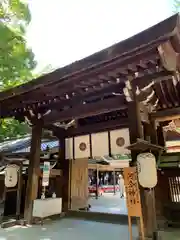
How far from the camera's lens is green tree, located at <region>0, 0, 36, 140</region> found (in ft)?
29.2

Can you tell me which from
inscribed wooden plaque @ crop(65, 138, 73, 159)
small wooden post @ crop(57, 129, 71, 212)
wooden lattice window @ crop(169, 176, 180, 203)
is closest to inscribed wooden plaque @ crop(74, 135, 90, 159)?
inscribed wooden plaque @ crop(65, 138, 73, 159)

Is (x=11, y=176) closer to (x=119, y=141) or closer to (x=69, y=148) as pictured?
(x=69, y=148)

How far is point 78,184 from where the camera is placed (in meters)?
8.11

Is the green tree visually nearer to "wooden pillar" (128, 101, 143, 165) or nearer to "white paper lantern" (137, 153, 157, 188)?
"wooden pillar" (128, 101, 143, 165)

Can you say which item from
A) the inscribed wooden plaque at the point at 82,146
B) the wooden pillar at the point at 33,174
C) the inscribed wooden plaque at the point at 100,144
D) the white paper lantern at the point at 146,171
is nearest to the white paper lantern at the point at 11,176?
the wooden pillar at the point at 33,174

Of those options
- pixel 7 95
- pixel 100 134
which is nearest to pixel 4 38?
pixel 7 95

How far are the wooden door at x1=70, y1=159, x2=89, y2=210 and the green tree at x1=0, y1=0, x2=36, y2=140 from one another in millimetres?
4907

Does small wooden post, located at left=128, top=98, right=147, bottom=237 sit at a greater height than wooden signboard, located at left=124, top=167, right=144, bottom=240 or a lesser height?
greater

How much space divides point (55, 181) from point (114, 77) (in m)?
4.95

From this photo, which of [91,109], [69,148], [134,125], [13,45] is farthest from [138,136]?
[13,45]

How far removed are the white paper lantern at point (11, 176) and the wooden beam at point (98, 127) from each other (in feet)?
6.92

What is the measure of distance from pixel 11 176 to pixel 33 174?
3.00ft

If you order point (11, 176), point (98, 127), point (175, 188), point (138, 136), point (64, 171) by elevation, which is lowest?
point (175, 188)

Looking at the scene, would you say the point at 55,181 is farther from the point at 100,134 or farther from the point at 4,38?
the point at 4,38
